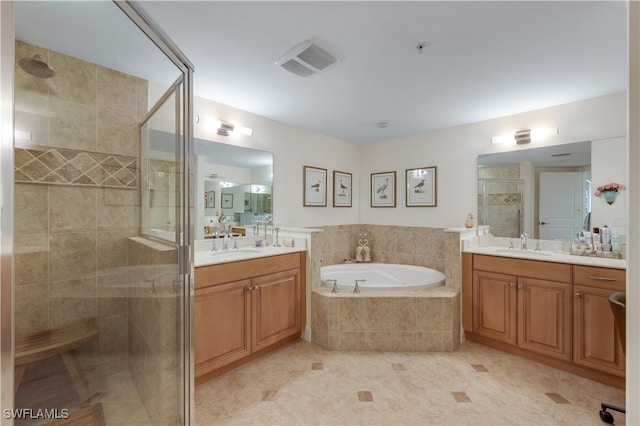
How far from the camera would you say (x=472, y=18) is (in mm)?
1515

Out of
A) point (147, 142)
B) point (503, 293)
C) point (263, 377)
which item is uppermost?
point (147, 142)

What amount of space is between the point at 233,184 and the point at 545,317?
307 cm

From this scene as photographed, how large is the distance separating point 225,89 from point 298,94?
63cm

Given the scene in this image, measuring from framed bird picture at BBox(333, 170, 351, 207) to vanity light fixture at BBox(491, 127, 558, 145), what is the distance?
1956mm

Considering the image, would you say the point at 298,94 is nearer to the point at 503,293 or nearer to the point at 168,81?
the point at 168,81

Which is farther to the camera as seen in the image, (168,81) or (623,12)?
(168,81)

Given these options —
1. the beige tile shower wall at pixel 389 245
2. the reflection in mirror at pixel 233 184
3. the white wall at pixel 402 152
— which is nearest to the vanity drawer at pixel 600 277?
the beige tile shower wall at pixel 389 245

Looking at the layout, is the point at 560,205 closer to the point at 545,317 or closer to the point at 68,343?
the point at 545,317

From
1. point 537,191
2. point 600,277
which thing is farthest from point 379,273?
point 600,277

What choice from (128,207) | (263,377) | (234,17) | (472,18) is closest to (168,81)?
(234,17)

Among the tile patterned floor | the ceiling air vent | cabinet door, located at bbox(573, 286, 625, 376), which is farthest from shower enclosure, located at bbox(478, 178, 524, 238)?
the ceiling air vent

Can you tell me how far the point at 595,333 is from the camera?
2.08 m

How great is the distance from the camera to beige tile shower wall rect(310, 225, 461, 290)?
11.2ft

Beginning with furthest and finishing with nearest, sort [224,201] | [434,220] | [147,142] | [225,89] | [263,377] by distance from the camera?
[434,220] < [224,201] < [225,89] < [263,377] < [147,142]
